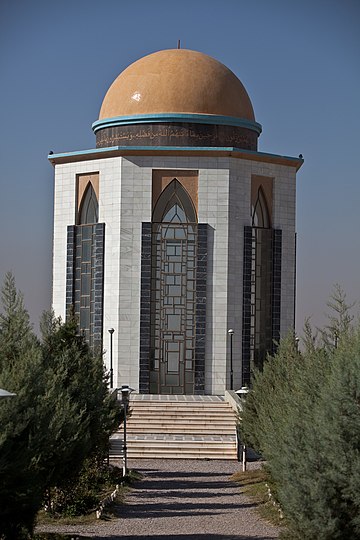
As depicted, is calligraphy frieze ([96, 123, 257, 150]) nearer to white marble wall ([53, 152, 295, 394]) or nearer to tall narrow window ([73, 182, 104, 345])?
white marble wall ([53, 152, 295, 394])

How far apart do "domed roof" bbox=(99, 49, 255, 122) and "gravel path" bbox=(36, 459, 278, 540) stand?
54.7ft

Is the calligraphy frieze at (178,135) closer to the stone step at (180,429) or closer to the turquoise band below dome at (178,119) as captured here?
the turquoise band below dome at (178,119)

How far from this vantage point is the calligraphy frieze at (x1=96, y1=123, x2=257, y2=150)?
1640 inches

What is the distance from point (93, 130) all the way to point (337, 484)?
100 feet

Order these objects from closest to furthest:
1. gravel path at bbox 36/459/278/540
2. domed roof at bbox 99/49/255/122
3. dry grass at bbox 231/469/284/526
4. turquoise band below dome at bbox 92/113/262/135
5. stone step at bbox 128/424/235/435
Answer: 1. gravel path at bbox 36/459/278/540
2. dry grass at bbox 231/469/284/526
3. stone step at bbox 128/424/235/435
4. turquoise band below dome at bbox 92/113/262/135
5. domed roof at bbox 99/49/255/122

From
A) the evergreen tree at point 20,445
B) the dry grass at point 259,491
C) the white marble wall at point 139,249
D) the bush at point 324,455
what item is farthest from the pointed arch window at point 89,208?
the bush at point 324,455

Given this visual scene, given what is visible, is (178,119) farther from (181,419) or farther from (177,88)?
(181,419)

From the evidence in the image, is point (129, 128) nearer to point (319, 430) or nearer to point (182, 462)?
point (182, 462)

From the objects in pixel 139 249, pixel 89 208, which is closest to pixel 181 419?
pixel 139 249

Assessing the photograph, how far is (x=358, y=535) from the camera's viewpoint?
15.5m

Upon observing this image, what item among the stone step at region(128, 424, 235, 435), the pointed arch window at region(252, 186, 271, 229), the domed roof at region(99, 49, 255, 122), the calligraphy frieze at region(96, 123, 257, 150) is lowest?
the stone step at region(128, 424, 235, 435)

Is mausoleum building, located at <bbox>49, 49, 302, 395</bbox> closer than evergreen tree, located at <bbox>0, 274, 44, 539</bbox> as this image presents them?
No

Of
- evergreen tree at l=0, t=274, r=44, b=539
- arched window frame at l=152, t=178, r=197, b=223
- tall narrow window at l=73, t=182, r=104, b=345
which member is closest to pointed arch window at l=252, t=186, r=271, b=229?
arched window frame at l=152, t=178, r=197, b=223

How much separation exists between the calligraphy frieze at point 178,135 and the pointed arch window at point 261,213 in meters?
2.19
